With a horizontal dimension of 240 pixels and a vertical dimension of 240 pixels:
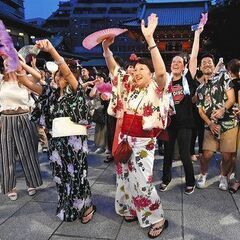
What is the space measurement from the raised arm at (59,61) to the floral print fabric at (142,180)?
0.79 metres

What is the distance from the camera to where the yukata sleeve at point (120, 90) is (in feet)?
10.5

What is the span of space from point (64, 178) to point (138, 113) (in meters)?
1.07

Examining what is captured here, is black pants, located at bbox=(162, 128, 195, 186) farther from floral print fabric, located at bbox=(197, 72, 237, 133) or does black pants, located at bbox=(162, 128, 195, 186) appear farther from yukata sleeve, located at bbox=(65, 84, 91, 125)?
yukata sleeve, located at bbox=(65, 84, 91, 125)

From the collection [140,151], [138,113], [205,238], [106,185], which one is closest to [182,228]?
[205,238]

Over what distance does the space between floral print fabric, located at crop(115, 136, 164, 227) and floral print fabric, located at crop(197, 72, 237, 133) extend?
1.42 metres

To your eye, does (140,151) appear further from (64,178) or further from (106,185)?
(106,185)

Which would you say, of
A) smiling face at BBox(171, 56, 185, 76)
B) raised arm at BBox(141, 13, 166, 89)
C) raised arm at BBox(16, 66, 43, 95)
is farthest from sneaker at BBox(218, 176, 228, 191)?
raised arm at BBox(16, 66, 43, 95)

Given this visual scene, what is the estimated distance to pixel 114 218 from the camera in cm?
342

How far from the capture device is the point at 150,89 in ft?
9.75

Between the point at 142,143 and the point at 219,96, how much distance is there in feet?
5.16

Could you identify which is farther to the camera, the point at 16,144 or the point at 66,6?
the point at 66,6

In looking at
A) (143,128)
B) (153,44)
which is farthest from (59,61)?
(143,128)

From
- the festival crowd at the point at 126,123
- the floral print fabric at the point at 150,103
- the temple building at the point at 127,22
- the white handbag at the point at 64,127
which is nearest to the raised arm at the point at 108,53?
the festival crowd at the point at 126,123

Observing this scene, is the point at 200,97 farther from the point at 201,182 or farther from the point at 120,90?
the point at 120,90
